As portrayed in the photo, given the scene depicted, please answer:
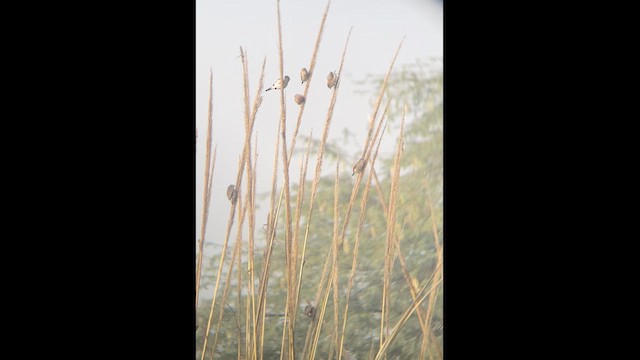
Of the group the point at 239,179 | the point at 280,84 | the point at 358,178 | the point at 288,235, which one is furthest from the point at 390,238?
the point at 280,84

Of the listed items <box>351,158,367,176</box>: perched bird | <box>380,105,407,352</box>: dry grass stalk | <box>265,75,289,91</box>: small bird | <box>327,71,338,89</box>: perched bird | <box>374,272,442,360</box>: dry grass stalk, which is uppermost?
<box>327,71,338,89</box>: perched bird

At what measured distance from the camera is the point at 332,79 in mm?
3492

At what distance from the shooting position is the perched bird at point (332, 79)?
137 inches

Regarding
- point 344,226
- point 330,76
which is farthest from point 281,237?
point 330,76

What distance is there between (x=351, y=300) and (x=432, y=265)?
0.38 meters

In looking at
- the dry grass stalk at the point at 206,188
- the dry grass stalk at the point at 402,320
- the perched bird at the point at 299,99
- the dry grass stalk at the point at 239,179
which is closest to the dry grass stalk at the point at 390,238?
the dry grass stalk at the point at 402,320

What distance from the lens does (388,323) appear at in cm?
351

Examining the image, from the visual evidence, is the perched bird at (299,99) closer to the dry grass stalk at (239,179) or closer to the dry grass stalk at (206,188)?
the dry grass stalk at (239,179)

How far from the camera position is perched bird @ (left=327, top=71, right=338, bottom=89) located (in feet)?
11.5

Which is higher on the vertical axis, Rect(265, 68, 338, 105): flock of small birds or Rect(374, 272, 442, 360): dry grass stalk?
Rect(265, 68, 338, 105): flock of small birds

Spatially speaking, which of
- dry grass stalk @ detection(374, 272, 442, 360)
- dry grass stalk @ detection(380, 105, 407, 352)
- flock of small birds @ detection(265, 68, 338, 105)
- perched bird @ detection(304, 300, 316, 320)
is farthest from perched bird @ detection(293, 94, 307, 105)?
dry grass stalk @ detection(374, 272, 442, 360)

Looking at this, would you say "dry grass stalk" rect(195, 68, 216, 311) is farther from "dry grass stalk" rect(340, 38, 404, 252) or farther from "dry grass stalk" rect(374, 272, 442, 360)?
"dry grass stalk" rect(374, 272, 442, 360)

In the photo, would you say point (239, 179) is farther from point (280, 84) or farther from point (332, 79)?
point (332, 79)
